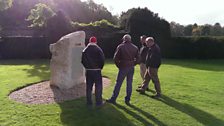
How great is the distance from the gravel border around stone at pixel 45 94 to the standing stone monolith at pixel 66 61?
0.88 feet

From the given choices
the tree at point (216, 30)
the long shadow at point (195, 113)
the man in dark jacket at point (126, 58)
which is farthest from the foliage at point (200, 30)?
the man in dark jacket at point (126, 58)

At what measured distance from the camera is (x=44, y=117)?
8805 millimetres

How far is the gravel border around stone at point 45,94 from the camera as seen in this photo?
10438mm

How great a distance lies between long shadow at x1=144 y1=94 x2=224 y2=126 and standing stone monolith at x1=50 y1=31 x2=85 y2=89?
10.3 ft

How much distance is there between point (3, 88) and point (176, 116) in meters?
6.36

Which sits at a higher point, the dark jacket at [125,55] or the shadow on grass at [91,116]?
the dark jacket at [125,55]

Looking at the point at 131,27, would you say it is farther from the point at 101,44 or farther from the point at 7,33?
the point at 7,33

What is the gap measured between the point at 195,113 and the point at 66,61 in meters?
4.57

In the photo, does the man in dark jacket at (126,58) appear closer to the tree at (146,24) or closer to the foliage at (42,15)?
the tree at (146,24)

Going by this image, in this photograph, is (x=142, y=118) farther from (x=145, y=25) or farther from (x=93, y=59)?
(x=145, y=25)

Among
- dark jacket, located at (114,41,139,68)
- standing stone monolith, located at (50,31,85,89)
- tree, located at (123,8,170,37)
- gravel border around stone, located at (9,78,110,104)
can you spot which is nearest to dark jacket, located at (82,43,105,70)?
dark jacket, located at (114,41,139,68)

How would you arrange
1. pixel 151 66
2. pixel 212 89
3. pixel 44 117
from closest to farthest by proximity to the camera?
pixel 44 117, pixel 151 66, pixel 212 89

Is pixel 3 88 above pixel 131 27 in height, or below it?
below

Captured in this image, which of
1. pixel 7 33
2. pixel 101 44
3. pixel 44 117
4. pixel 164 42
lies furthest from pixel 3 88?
pixel 7 33
